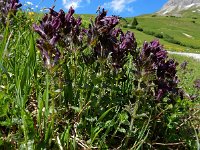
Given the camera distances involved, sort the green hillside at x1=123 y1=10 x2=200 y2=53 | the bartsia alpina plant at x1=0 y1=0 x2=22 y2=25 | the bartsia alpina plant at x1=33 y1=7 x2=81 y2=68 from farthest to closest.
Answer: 1. the green hillside at x1=123 y1=10 x2=200 y2=53
2. the bartsia alpina plant at x1=0 y1=0 x2=22 y2=25
3. the bartsia alpina plant at x1=33 y1=7 x2=81 y2=68

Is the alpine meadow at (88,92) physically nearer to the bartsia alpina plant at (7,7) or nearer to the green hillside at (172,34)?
the bartsia alpina plant at (7,7)

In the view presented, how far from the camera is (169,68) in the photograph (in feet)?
8.19

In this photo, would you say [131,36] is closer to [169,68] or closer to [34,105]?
[169,68]

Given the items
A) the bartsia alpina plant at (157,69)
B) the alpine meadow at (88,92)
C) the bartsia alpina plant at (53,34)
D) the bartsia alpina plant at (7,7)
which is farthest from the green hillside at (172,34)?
the bartsia alpina plant at (53,34)

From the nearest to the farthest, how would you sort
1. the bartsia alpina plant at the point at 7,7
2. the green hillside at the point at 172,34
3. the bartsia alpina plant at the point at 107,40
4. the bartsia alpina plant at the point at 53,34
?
the bartsia alpina plant at the point at 53,34
the bartsia alpina plant at the point at 107,40
the bartsia alpina plant at the point at 7,7
the green hillside at the point at 172,34

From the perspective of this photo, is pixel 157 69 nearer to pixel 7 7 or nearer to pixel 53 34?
pixel 53 34

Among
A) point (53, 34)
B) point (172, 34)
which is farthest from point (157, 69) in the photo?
point (172, 34)

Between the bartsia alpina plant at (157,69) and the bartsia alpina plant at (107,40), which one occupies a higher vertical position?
the bartsia alpina plant at (107,40)

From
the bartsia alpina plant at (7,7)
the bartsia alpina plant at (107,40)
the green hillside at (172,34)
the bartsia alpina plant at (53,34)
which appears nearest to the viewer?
the bartsia alpina plant at (53,34)

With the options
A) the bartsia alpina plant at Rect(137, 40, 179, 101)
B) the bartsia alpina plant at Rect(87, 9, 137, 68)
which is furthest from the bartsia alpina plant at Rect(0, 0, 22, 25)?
the bartsia alpina plant at Rect(137, 40, 179, 101)

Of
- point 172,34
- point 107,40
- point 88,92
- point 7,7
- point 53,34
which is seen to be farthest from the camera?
point 172,34

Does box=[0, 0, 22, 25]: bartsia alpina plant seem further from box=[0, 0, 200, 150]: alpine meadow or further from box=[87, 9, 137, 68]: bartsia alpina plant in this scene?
box=[87, 9, 137, 68]: bartsia alpina plant

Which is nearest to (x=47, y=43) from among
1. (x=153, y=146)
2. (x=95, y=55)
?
(x=95, y=55)

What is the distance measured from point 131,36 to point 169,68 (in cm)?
44
